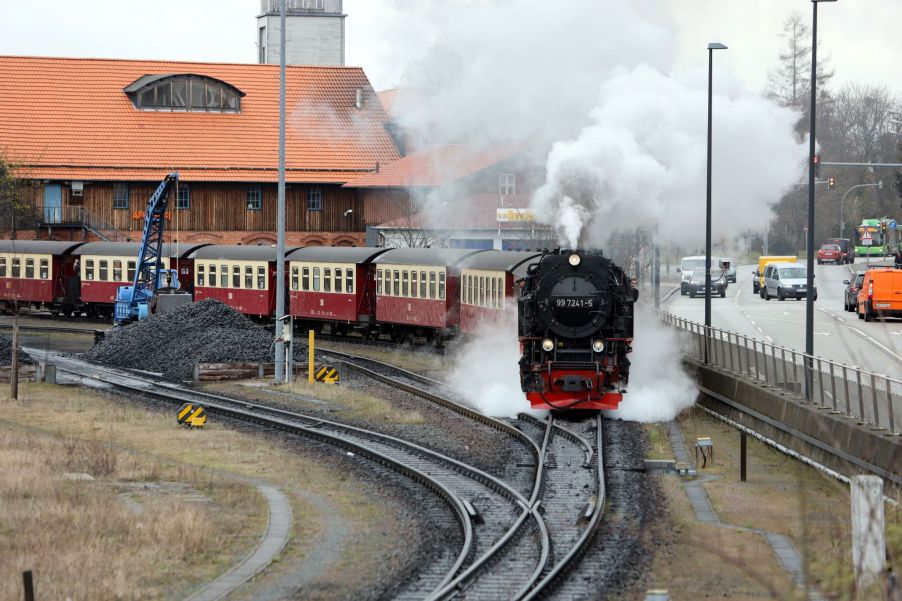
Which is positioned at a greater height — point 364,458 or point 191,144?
point 191,144

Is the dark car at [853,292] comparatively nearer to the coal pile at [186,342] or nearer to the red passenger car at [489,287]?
the red passenger car at [489,287]

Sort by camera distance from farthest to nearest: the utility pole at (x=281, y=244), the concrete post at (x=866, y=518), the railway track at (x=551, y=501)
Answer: the utility pole at (x=281, y=244)
the railway track at (x=551, y=501)
the concrete post at (x=866, y=518)

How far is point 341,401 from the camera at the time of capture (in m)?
28.1

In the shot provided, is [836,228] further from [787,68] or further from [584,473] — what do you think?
[584,473]

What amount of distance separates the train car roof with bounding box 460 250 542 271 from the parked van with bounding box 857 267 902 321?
56.7ft

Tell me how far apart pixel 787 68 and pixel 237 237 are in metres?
47.6

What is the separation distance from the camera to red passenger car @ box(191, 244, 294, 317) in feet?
154

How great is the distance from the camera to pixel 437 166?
2146 inches

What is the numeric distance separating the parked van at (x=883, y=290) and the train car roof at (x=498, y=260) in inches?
680

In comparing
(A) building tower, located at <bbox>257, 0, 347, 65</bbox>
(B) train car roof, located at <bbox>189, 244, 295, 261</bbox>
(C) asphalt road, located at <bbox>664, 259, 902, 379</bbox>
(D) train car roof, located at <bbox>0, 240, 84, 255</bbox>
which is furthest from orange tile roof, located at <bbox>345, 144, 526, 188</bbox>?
(A) building tower, located at <bbox>257, 0, 347, 65</bbox>

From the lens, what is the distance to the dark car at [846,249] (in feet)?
308

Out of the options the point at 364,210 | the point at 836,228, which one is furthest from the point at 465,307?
the point at 836,228

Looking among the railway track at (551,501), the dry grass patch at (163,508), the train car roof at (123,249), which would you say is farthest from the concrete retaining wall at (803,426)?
the train car roof at (123,249)

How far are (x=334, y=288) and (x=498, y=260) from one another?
1268cm
